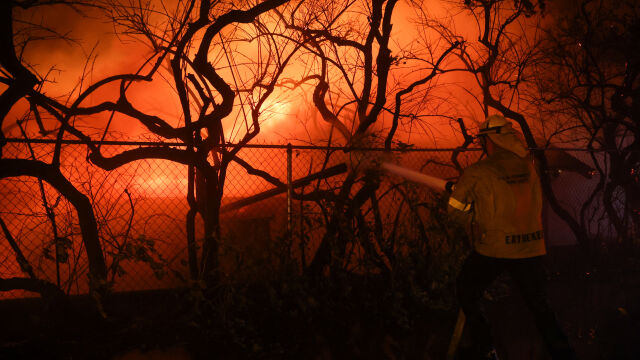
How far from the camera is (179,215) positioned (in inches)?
281

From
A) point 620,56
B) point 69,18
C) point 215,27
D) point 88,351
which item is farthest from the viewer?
point 620,56

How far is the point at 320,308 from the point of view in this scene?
427cm

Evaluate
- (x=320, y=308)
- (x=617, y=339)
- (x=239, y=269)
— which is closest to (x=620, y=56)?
(x=617, y=339)

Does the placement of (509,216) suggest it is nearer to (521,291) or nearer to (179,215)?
(521,291)

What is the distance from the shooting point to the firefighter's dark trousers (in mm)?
3029

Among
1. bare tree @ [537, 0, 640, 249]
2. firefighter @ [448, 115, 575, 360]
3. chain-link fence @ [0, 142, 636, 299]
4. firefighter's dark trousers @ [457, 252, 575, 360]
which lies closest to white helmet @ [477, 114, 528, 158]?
firefighter @ [448, 115, 575, 360]

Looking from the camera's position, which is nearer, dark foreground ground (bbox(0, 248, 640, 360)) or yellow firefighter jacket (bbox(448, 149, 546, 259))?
yellow firefighter jacket (bbox(448, 149, 546, 259))

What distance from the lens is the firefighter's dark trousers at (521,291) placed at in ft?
9.94

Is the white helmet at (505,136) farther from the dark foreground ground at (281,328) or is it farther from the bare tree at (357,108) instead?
the dark foreground ground at (281,328)

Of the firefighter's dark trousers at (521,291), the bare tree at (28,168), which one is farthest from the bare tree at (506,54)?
the bare tree at (28,168)

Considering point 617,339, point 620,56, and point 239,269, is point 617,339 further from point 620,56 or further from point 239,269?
point 620,56

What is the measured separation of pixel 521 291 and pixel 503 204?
695mm

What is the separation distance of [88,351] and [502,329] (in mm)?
4012

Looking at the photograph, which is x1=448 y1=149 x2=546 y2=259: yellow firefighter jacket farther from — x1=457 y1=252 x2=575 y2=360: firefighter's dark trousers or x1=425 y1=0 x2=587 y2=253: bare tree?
x1=425 y1=0 x2=587 y2=253: bare tree
